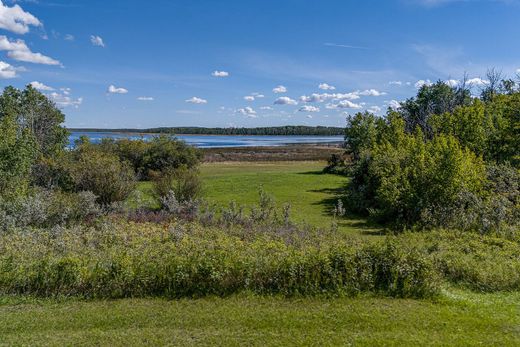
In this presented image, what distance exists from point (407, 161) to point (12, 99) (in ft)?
95.3

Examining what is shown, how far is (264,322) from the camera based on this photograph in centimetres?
568

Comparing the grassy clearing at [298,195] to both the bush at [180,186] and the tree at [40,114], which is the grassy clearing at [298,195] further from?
the tree at [40,114]

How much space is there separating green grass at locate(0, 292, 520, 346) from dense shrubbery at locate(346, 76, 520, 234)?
256 inches

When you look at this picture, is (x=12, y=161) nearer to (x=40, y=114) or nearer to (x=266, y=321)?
(x=266, y=321)

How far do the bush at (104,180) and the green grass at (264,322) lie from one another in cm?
996

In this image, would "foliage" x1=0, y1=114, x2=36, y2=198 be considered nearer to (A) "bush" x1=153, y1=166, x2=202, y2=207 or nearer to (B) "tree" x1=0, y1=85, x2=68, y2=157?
(A) "bush" x1=153, y1=166, x2=202, y2=207

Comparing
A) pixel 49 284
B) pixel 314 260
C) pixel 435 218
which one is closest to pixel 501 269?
pixel 314 260

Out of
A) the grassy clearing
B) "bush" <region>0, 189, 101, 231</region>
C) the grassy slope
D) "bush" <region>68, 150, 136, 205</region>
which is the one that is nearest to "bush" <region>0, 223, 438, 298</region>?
the grassy slope

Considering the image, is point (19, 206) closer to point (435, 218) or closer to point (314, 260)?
point (314, 260)

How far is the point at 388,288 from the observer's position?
6.71m

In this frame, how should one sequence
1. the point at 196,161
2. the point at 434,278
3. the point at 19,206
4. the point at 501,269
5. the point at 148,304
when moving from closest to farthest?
the point at 148,304, the point at 434,278, the point at 501,269, the point at 19,206, the point at 196,161

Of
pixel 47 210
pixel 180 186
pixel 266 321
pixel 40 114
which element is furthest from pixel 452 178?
pixel 40 114

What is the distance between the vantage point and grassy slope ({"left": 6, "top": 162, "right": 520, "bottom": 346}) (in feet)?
17.1

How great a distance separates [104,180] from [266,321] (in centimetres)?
1217
